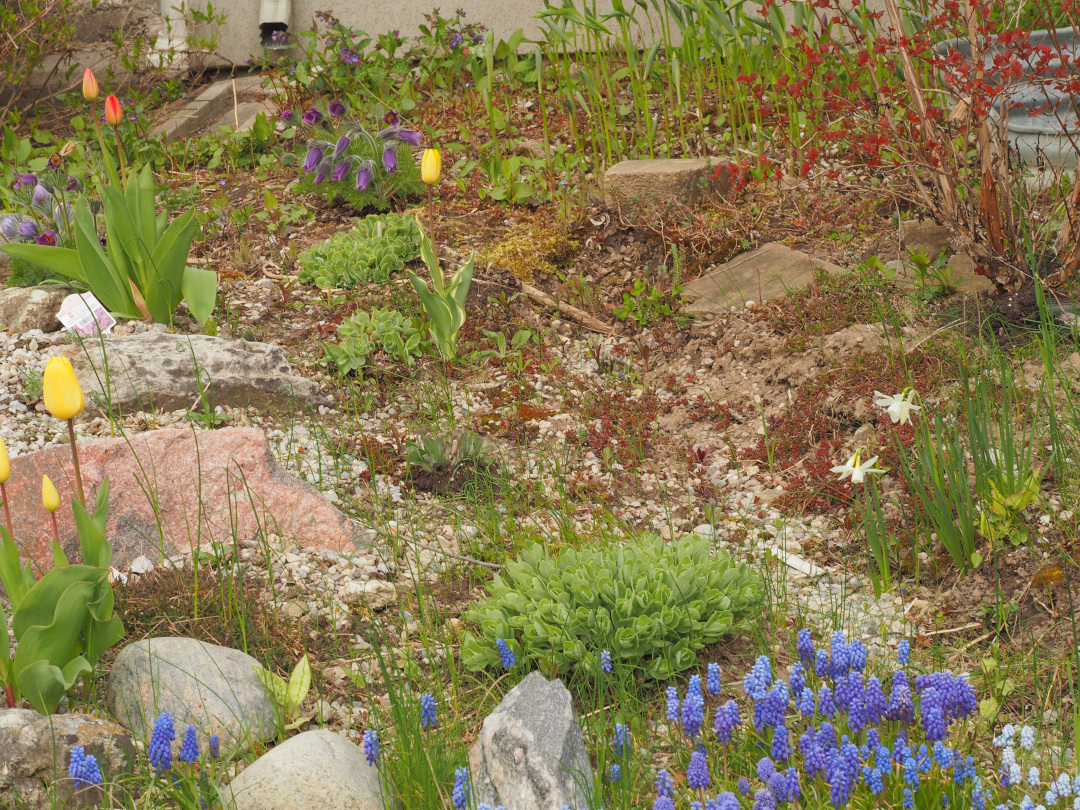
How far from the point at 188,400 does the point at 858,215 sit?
3.06 meters

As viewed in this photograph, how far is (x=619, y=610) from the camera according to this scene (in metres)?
2.27

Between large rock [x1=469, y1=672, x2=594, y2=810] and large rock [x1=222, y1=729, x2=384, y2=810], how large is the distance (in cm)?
24

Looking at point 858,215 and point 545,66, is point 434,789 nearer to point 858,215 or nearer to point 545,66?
point 858,215

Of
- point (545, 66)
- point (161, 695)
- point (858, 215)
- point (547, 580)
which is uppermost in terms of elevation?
point (545, 66)

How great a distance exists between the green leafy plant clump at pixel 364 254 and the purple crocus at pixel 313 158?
0.45 m

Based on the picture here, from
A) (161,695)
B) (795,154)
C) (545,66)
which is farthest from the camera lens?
(545,66)

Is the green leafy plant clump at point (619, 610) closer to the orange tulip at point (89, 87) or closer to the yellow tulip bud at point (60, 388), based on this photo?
the yellow tulip bud at point (60, 388)

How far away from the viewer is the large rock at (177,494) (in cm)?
278

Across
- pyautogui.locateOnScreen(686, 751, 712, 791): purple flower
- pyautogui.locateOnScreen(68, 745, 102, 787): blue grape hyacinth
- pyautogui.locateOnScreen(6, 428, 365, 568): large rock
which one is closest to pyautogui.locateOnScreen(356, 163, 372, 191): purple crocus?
pyautogui.locateOnScreen(6, 428, 365, 568): large rock

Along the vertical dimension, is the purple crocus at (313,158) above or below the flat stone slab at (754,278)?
above

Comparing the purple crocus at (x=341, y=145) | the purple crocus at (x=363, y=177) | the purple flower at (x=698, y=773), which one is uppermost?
the purple crocus at (x=341, y=145)

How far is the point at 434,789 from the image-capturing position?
1880mm

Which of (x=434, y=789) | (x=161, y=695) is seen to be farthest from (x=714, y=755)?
(x=161, y=695)

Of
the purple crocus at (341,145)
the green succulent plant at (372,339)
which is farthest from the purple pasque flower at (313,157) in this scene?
the green succulent plant at (372,339)
